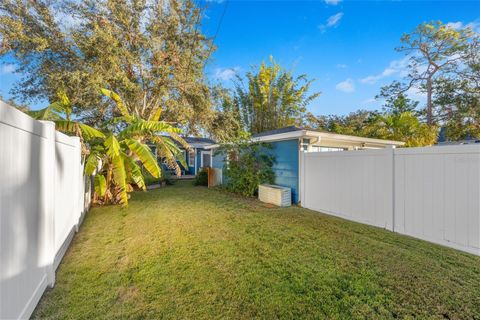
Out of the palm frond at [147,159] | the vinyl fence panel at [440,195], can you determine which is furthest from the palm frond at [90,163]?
the vinyl fence panel at [440,195]

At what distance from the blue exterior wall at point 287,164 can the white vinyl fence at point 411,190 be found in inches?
46.1

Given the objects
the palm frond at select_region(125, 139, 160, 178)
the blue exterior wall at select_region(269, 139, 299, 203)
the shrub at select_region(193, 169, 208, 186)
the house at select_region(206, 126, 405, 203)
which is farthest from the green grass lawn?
the shrub at select_region(193, 169, 208, 186)

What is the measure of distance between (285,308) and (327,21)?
37.0 feet

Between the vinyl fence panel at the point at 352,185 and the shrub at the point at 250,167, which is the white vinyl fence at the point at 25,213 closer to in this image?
the vinyl fence panel at the point at 352,185

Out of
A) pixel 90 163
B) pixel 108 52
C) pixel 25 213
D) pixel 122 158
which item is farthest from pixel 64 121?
pixel 25 213

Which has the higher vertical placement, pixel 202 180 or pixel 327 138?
pixel 327 138

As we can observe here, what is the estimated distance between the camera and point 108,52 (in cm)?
775

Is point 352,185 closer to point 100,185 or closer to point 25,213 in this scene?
point 25,213

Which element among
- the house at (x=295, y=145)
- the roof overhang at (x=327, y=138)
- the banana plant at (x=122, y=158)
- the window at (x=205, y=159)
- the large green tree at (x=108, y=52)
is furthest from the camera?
the window at (x=205, y=159)

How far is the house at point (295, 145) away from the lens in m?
7.44

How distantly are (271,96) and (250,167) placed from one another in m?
11.2

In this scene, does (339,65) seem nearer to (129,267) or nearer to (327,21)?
(327,21)

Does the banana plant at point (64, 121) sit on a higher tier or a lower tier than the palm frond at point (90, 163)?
higher

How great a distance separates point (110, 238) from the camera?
13.9ft
